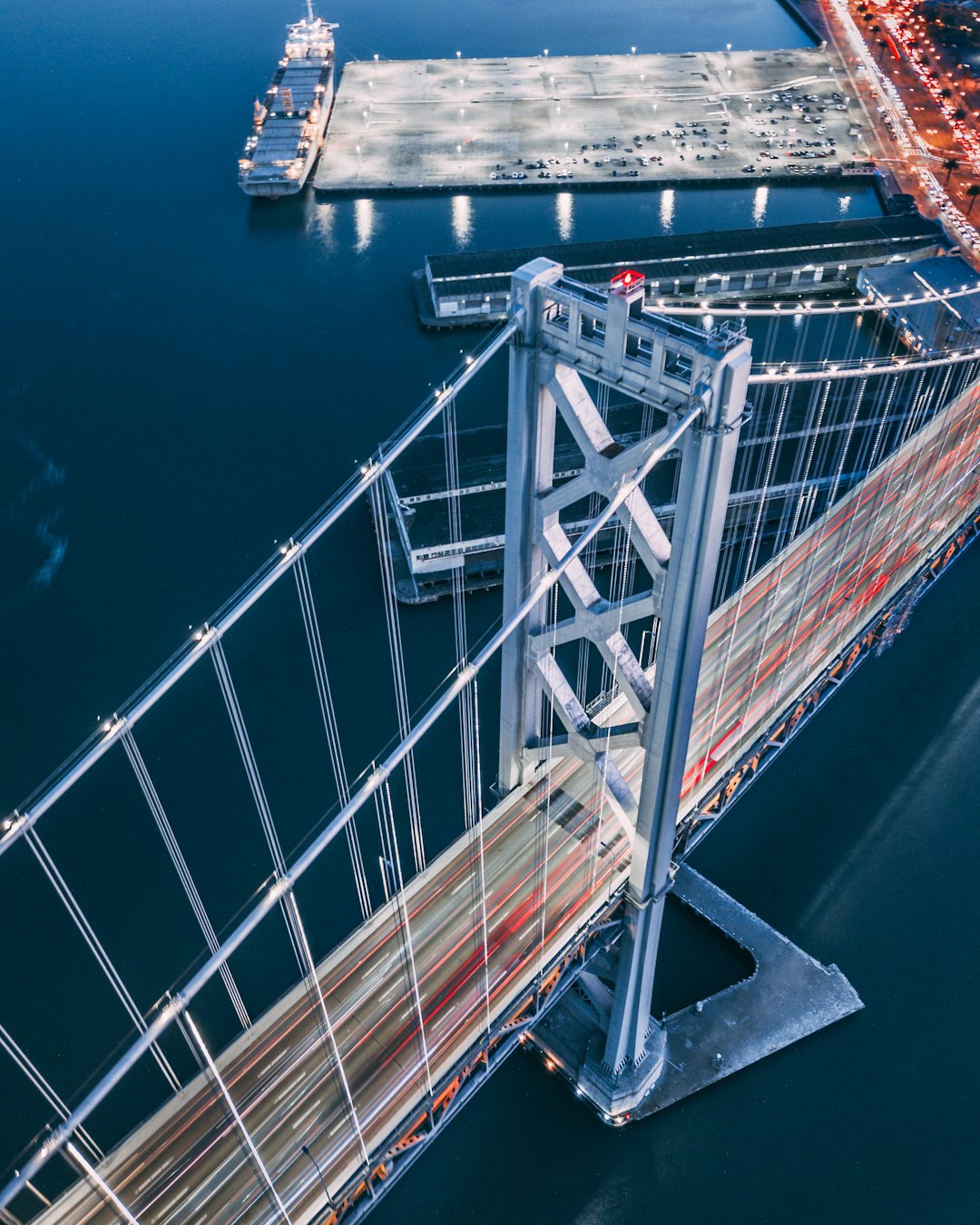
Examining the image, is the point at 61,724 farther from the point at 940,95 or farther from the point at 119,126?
the point at 940,95

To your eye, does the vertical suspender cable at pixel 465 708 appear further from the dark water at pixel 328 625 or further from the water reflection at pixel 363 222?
the water reflection at pixel 363 222

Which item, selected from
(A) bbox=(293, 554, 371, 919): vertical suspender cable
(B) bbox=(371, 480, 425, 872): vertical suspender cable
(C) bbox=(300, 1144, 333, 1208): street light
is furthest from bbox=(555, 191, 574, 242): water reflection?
(C) bbox=(300, 1144, 333, 1208): street light

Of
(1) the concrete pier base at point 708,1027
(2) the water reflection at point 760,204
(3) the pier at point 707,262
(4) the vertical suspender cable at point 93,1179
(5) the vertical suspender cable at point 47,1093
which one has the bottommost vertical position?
(2) the water reflection at point 760,204

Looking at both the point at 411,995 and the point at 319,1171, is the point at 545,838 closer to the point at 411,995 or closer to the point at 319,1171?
the point at 411,995

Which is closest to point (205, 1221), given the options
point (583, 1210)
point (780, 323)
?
point (583, 1210)

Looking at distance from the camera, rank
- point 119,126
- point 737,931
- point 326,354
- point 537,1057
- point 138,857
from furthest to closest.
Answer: point 119,126 → point 326,354 → point 138,857 → point 737,931 → point 537,1057

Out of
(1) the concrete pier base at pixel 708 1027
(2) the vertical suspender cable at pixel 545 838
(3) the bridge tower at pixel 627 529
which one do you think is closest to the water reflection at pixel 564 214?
(3) the bridge tower at pixel 627 529
